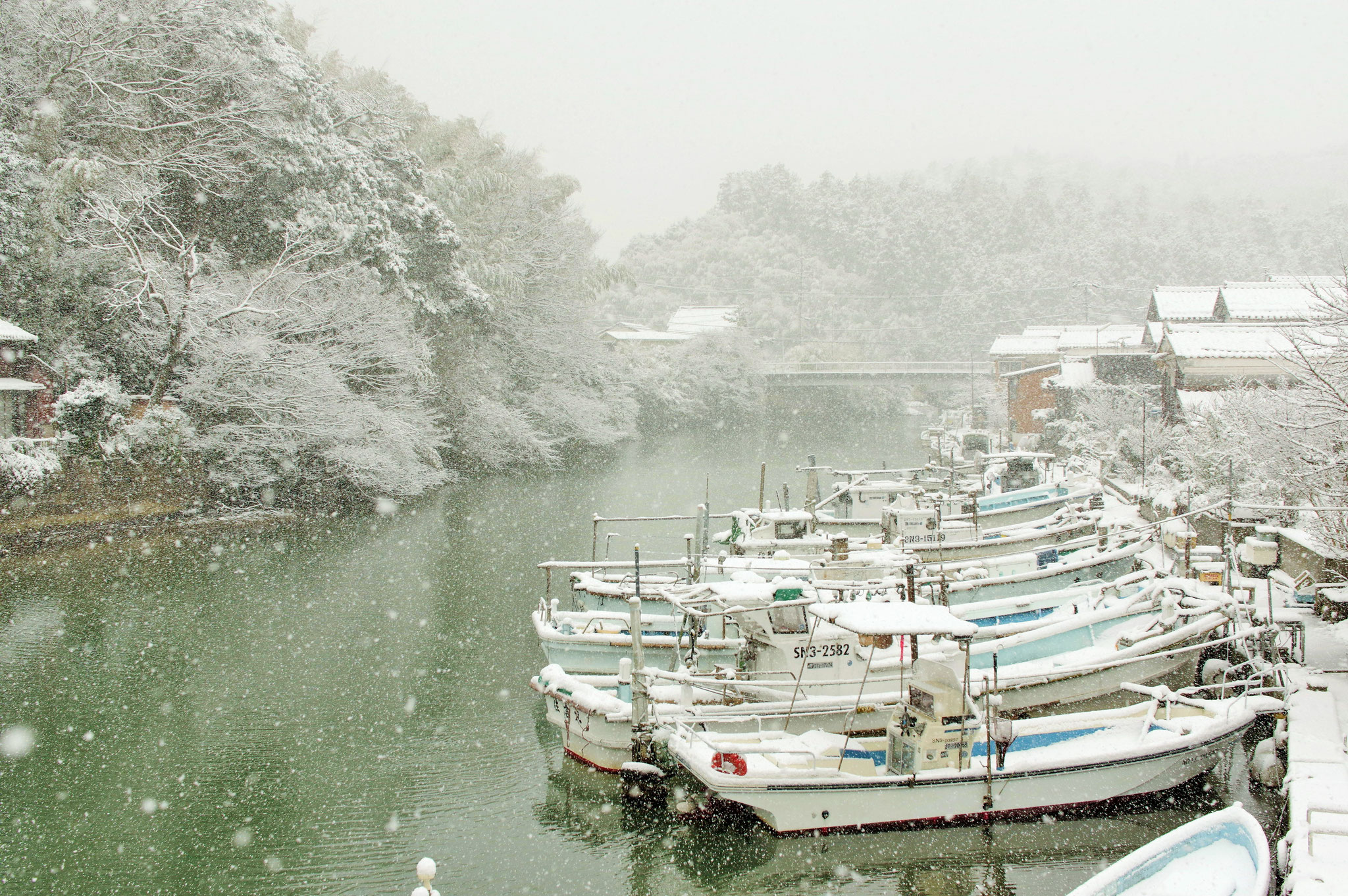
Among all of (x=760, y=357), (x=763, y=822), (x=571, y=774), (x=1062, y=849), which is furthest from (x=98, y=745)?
(x=760, y=357)

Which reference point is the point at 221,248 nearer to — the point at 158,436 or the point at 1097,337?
the point at 158,436

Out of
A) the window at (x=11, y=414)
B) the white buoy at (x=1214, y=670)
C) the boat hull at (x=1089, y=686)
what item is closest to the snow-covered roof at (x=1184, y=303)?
the white buoy at (x=1214, y=670)

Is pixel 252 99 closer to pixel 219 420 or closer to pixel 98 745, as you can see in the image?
pixel 219 420

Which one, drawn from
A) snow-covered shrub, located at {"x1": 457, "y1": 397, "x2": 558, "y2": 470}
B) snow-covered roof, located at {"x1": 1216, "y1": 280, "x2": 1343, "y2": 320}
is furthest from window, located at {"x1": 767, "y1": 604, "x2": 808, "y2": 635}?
snow-covered roof, located at {"x1": 1216, "y1": 280, "x2": 1343, "y2": 320}

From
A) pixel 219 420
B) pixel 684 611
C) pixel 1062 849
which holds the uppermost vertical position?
pixel 219 420

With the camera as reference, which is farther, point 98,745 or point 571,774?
point 98,745

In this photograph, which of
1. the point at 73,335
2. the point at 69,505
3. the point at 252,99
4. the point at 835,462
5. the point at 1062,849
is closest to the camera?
the point at 1062,849

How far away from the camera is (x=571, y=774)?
35.6 ft

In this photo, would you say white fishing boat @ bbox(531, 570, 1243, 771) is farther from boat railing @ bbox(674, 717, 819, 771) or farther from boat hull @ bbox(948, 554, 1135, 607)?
boat hull @ bbox(948, 554, 1135, 607)

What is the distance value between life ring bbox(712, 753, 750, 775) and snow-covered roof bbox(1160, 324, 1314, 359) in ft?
81.1

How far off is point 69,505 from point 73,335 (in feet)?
16.3

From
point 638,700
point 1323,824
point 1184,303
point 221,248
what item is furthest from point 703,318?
point 1323,824

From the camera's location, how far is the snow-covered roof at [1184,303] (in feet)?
126

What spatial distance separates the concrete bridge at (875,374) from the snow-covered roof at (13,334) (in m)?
44.2
